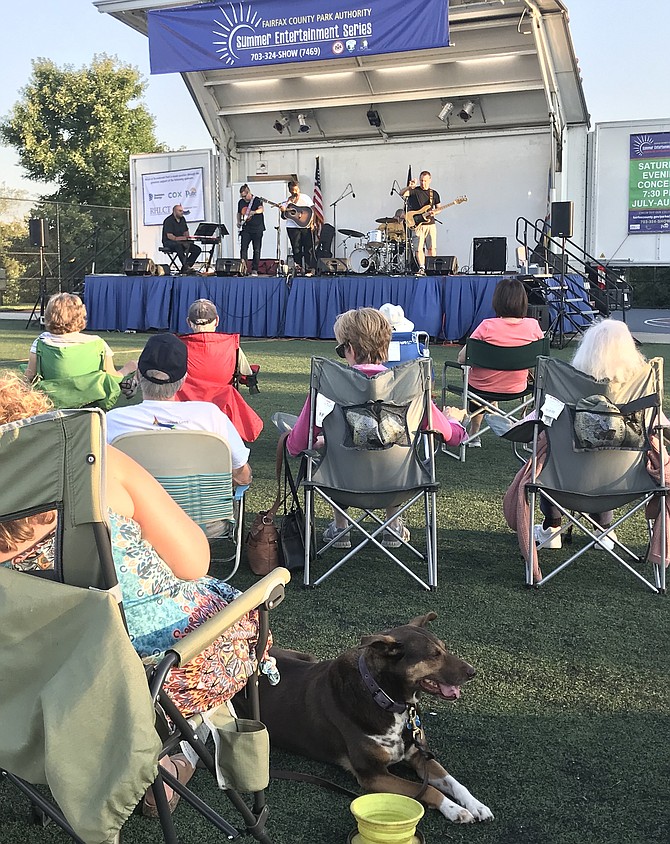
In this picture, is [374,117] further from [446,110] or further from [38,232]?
[38,232]

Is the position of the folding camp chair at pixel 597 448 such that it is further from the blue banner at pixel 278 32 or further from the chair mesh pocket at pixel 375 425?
the blue banner at pixel 278 32

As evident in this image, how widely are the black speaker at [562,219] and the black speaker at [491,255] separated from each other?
132 cm

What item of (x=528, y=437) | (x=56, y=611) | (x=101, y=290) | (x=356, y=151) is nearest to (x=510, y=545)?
(x=528, y=437)

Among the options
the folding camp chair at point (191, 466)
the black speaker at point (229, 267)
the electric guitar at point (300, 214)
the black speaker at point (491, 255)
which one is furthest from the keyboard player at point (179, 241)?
the folding camp chair at point (191, 466)

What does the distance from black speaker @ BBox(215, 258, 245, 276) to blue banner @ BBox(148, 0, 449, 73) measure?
3.09 m

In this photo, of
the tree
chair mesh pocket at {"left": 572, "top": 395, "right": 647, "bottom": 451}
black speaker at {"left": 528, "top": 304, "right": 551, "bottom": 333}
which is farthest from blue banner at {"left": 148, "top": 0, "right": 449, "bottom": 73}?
the tree

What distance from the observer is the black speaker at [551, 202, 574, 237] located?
48.6 ft

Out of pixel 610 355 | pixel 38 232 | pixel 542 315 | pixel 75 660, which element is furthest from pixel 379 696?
pixel 38 232

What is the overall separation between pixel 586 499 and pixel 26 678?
99.1 inches

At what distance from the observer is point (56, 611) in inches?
57.9

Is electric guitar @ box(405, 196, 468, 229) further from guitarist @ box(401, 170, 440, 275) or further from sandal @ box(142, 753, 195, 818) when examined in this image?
sandal @ box(142, 753, 195, 818)

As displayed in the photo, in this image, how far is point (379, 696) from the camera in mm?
2156

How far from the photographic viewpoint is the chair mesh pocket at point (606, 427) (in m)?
3.54

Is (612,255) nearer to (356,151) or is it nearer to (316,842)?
(356,151)
